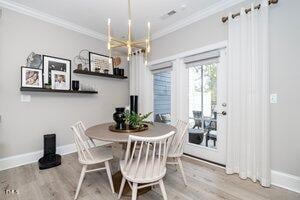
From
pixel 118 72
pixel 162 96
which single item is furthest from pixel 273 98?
pixel 118 72

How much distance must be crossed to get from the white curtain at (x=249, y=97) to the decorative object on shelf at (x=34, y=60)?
129 inches

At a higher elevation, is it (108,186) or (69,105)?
(69,105)

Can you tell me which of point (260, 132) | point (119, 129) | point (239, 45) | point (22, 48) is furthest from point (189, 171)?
point (22, 48)

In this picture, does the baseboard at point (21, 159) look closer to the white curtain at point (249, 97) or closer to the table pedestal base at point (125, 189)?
the table pedestal base at point (125, 189)

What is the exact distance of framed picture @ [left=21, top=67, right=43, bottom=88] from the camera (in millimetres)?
2737

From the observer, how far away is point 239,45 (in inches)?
93.5

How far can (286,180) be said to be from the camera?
202 cm

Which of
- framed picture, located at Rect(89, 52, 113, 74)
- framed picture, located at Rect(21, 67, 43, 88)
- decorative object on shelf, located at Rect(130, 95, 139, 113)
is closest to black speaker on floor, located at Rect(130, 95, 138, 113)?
decorative object on shelf, located at Rect(130, 95, 139, 113)

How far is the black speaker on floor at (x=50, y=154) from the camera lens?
2.64 metres

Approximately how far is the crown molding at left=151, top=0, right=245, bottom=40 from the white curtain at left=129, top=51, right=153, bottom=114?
0.75 m

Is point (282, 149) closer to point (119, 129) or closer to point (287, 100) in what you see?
point (287, 100)

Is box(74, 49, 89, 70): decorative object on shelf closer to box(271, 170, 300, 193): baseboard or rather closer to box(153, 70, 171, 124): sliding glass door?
box(153, 70, 171, 124): sliding glass door

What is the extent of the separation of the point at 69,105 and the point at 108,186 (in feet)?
6.59

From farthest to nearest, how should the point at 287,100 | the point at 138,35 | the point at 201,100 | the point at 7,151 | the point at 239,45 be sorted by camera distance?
the point at 138,35 < the point at 201,100 < the point at 7,151 < the point at 239,45 < the point at 287,100
